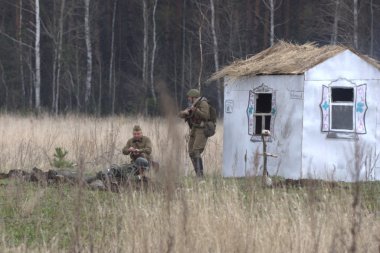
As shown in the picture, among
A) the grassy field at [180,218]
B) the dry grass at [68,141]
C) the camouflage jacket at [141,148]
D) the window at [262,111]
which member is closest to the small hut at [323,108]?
the window at [262,111]

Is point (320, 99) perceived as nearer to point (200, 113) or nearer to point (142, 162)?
point (200, 113)

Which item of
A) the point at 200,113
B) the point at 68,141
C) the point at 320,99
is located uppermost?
the point at 320,99

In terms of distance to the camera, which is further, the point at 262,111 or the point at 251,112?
the point at 262,111

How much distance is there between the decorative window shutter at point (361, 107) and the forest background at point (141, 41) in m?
19.3

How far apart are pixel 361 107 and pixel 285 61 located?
4.94 feet

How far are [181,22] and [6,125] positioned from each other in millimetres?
22066

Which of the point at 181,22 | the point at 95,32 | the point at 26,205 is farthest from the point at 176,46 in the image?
the point at 26,205

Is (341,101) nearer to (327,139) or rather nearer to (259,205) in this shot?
(327,139)

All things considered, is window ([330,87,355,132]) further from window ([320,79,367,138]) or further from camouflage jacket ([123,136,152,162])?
camouflage jacket ([123,136,152,162])

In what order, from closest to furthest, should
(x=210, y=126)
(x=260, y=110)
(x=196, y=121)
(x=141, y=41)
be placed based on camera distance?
(x=210, y=126), (x=196, y=121), (x=260, y=110), (x=141, y=41)

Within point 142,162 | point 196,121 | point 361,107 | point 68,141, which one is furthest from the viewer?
point 68,141

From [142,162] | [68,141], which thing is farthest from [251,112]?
[68,141]

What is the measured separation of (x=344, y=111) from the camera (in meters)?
14.0

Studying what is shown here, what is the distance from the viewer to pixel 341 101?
14062mm
